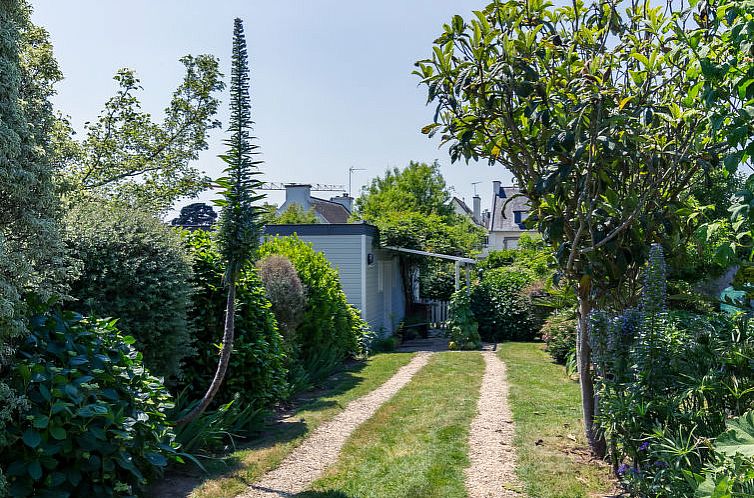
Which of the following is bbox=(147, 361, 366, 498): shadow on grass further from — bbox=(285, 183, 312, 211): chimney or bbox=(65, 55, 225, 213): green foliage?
bbox=(285, 183, 312, 211): chimney

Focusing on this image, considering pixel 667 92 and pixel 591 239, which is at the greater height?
pixel 667 92

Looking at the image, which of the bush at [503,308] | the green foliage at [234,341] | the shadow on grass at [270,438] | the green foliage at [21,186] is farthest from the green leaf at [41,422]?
the bush at [503,308]

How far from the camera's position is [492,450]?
18.0 feet

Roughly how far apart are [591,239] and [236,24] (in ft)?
11.8

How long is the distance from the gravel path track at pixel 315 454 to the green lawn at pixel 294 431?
0.30 ft

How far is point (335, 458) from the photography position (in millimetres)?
5383

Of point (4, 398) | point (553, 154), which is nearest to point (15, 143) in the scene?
point (4, 398)

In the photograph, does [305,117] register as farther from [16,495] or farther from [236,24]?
[16,495]

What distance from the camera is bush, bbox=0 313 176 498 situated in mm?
3289

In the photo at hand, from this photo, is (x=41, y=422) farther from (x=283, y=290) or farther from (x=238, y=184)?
(x=283, y=290)

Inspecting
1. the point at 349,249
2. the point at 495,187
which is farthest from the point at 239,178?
the point at 495,187

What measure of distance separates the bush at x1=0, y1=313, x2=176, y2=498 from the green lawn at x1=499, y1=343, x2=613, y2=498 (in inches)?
109

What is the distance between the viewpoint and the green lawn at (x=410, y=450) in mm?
4598

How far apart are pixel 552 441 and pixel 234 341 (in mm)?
3405
